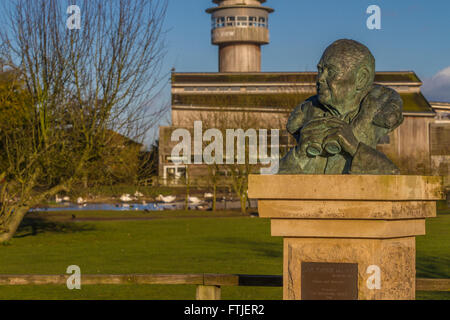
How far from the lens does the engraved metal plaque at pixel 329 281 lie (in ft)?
22.1

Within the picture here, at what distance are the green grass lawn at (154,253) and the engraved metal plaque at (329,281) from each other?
7471 mm

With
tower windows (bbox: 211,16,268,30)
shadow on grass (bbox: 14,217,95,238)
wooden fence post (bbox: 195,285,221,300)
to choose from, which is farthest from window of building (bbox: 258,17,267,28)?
wooden fence post (bbox: 195,285,221,300)

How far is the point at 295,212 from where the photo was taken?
671 centimetres

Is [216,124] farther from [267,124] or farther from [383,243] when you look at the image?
Answer: [383,243]

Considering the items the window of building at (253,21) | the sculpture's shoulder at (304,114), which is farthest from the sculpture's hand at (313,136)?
the window of building at (253,21)

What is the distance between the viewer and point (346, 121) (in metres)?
7.29

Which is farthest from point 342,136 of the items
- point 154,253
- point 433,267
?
point 154,253

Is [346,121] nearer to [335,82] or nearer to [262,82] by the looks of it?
[335,82]

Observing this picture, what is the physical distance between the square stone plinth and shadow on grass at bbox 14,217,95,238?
22.4 m

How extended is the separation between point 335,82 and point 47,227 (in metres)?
25.8

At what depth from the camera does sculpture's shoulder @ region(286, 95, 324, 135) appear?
295 inches

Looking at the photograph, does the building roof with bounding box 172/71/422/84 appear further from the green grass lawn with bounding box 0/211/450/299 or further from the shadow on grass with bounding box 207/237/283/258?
the shadow on grass with bounding box 207/237/283/258
